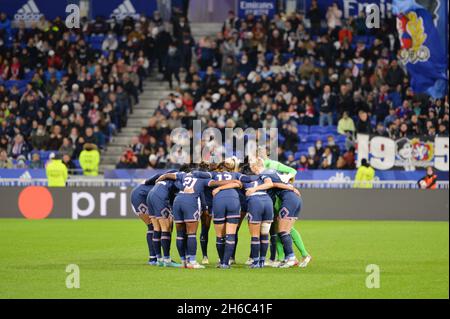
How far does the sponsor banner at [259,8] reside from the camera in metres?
38.3

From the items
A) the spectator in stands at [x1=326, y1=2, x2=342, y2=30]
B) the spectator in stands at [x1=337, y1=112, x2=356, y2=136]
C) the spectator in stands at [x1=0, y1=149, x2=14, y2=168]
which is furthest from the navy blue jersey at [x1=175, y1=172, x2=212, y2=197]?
the spectator in stands at [x1=326, y1=2, x2=342, y2=30]

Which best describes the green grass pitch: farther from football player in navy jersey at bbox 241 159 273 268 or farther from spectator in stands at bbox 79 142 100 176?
spectator in stands at bbox 79 142 100 176

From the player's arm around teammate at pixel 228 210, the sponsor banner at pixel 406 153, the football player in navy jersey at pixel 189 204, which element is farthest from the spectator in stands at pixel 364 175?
the football player in navy jersey at pixel 189 204

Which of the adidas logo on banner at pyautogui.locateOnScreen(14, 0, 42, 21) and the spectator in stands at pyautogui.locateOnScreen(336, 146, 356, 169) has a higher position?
the adidas logo on banner at pyautogui.locateOnScreen(14, 0, 42, 21)

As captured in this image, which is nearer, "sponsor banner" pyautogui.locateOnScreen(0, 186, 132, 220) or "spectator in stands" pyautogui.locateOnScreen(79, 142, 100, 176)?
"sponsor banner" pyautogui.locateOnScreen(0, 186, 132, 220)

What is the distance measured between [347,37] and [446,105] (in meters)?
4.95

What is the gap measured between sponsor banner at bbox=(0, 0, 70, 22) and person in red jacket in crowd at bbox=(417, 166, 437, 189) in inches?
657

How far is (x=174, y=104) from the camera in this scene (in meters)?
32.9

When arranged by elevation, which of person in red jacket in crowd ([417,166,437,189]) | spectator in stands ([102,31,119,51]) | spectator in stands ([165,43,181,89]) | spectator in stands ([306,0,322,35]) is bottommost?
person in red jacket in crowd ([417,166,437,189])

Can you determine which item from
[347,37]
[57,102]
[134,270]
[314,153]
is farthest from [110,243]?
[347,37]

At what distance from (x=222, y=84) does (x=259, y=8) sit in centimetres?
576

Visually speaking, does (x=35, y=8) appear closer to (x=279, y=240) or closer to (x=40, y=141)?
(x=40, y=141)

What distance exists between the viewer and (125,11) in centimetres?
3878

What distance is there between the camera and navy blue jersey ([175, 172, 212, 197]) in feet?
50.7
